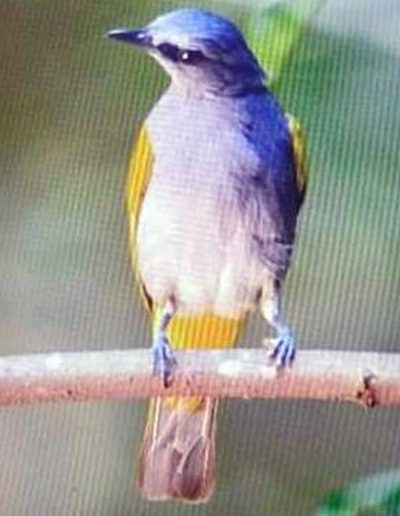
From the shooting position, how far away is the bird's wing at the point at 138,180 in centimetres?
94

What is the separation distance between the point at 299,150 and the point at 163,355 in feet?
0.60

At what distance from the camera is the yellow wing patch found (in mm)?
936

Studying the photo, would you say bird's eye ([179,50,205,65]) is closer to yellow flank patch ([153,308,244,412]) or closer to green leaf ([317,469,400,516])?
yellow flank patch ([153,308,244,412])

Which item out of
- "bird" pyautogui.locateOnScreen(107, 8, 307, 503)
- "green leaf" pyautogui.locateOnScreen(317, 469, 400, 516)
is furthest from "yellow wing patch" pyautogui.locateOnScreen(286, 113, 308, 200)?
"green leaf" pyautogui.locateOnScreen(317, 469, 400, 516)

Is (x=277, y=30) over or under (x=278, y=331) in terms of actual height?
over

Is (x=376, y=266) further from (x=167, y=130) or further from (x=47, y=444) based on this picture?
(x=47, y=444)

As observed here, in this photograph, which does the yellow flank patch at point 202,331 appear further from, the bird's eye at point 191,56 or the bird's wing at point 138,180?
the bird's eye at point 191,56

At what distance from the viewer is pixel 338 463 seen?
933 mm

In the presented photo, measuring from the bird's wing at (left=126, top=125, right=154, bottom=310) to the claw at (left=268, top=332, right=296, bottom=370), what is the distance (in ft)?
0.34

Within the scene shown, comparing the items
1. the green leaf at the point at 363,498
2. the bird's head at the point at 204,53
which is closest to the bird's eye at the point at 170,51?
the bird's head at the point at 204,53

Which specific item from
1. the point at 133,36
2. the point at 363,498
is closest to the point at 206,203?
the point at 133,36

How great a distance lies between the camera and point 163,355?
3.03 ft

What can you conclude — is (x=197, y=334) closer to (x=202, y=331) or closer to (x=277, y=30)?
(x=202, y=331)

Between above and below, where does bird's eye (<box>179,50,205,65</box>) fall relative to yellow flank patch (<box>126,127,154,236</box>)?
above
